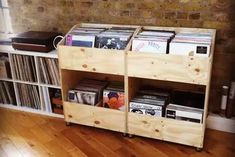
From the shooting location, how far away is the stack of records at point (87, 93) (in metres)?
2.29

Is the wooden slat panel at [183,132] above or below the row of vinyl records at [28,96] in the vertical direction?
below

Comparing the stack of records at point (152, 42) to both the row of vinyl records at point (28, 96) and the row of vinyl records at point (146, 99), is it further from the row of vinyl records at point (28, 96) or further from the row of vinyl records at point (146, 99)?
the row of vinyl records at point (28, 96)

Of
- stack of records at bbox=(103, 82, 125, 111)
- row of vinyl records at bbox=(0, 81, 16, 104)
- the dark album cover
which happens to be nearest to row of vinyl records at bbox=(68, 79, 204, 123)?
stack of records at bbox=(103, 82, 125, 111)

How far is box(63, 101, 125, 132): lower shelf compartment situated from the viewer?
2203mm

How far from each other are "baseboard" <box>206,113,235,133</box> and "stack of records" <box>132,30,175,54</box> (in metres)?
0.69

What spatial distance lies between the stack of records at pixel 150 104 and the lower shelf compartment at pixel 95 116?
11cm

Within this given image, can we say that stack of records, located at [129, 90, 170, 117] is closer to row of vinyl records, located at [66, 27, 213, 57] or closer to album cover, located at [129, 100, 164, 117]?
album cover, located at [129, 100, 164, 117]

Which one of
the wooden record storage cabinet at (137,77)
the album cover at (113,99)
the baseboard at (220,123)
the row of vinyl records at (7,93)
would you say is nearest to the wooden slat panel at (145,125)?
Result: the wooden record storage cabinet at (137,77)

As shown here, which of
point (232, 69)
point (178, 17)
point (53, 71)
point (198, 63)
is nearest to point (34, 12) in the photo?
point (53, 71)

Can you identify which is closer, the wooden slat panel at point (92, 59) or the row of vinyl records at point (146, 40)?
the row of vinyl records at point (146, 40)

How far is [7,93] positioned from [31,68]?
0.39m

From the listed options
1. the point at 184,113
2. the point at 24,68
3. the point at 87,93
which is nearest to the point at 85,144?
the point at 87,93

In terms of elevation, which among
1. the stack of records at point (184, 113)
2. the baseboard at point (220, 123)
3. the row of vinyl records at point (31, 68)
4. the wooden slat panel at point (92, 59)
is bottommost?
the baseboard at point (220, 123)

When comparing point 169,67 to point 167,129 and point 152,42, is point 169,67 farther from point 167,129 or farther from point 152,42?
point 167,129
